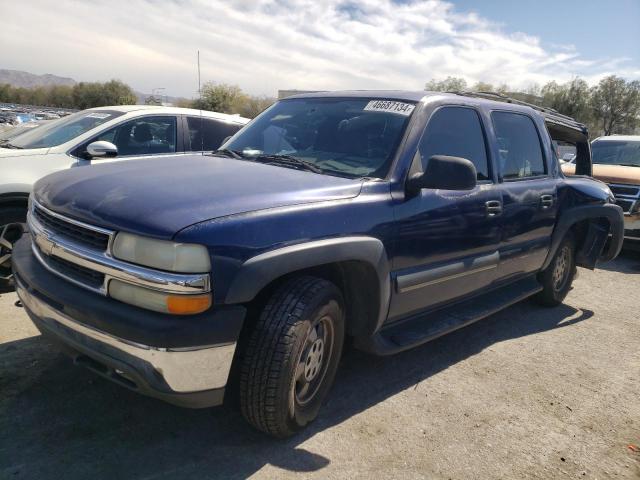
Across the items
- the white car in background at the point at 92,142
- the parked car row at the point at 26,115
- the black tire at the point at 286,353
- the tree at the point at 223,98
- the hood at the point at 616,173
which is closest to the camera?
the black tire at the point at 286,353

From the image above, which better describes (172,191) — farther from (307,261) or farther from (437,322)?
(437,322)

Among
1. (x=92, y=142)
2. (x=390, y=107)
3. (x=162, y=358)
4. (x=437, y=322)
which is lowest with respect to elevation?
(x=437, y=322)

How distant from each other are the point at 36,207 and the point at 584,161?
567cm

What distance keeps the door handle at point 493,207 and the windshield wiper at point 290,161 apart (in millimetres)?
1344

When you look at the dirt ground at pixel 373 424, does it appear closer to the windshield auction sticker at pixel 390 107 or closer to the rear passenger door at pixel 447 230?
the rear passenger door at pixel 447 230

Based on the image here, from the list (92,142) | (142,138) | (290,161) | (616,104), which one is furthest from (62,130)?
(616,104)

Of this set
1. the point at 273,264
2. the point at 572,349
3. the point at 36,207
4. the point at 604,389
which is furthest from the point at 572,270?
the point at 36,207

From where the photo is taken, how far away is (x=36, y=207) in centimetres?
286

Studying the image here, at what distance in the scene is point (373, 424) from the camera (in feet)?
9.70

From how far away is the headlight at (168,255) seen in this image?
2.12 metres

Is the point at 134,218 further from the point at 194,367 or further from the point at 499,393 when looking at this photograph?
the point at 499,393

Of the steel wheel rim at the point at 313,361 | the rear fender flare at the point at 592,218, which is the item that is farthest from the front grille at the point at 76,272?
the rear fender flare at the point at 592,218

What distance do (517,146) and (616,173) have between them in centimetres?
521

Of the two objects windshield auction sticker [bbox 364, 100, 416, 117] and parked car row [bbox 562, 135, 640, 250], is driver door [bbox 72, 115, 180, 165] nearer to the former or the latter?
windshield auction sticker [bbox 364, 100, 416, 117]
